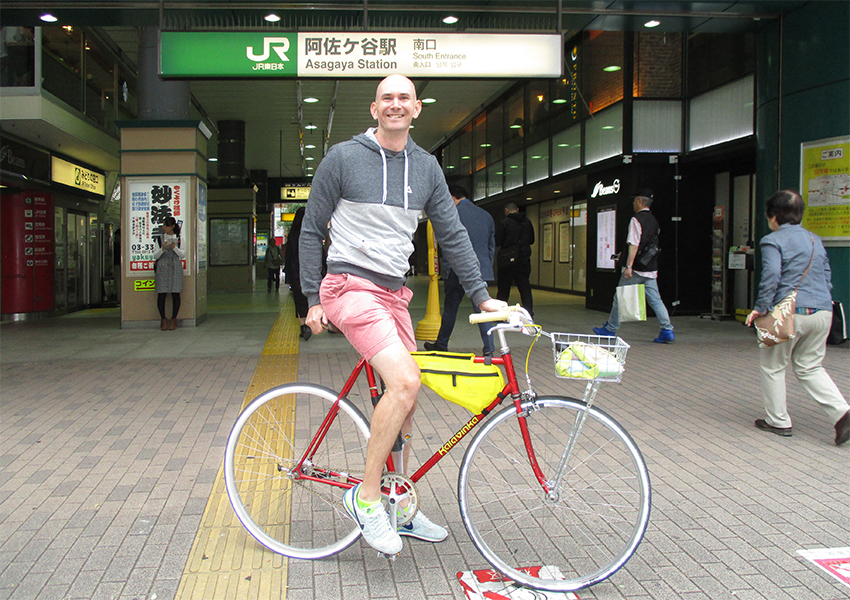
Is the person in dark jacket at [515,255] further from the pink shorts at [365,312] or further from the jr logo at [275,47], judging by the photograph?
the pink shorts at [365,312]

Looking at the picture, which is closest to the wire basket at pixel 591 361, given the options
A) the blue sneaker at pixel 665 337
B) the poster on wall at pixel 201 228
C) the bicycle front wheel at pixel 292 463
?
the bicycle front wheel at pixel 292 463

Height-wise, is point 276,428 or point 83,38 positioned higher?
point 83,38

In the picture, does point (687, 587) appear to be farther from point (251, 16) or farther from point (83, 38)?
point (83, 38)

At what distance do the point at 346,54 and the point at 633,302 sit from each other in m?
3.72

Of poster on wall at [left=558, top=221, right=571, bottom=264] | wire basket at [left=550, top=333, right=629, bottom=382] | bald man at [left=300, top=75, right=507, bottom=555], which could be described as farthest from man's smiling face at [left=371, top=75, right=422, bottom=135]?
poster on wall at [left=558, top=221, right=571, bottom=264]

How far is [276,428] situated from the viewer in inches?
109

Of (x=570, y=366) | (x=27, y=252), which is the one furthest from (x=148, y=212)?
(x=570, y=366)

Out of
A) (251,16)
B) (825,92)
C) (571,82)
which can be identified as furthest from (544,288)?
(251,16)

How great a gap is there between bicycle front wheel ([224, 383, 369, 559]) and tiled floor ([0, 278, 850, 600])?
0.55 ft

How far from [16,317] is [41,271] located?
1030 millimetres

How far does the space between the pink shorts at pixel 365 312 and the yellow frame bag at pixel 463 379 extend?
160 mm

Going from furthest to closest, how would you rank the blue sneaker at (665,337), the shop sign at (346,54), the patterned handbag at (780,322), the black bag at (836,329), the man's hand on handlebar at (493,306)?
the blue sneaker at (665,337) < the black bag at (836,329) < the shop sign at (346,54) < the patterned handbag at (780,322) < the man's hand on handlebar at (493,306)

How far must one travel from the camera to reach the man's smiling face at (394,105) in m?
2.51

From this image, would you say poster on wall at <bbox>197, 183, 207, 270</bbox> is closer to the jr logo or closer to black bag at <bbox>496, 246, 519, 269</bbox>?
the jr logo
